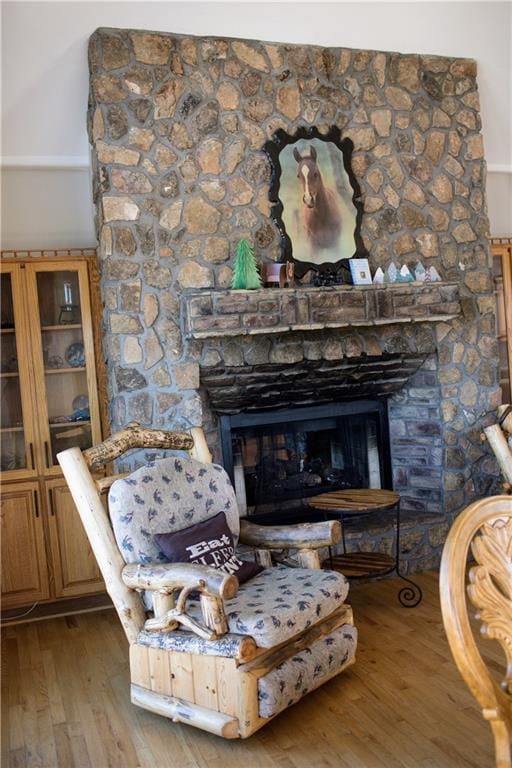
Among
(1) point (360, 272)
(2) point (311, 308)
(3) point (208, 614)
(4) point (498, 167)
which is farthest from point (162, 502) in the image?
(4) point (498, 167)

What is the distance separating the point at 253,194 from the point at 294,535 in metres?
1.95

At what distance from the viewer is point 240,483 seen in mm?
4750

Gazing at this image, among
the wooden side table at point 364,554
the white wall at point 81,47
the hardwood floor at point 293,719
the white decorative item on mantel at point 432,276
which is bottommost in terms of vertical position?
the hardwood floor at point 293,719

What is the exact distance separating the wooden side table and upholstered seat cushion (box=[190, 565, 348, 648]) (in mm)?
622

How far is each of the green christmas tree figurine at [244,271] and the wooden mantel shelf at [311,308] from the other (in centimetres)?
8

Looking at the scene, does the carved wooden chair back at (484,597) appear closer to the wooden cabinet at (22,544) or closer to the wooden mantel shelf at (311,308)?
the wooden mantel shelf at (311,308)

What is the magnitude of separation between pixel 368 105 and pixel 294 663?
320 centimetres

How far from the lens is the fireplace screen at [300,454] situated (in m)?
4.75

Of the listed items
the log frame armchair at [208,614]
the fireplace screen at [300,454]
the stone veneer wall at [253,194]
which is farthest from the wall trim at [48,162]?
the log frame armchair at [208,614]

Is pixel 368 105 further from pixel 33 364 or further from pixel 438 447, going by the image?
pixel 33 364

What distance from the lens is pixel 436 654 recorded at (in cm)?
344

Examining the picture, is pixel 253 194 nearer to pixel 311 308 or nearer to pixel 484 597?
pixel 311 308

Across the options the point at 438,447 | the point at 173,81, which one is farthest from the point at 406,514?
the point at 173,81

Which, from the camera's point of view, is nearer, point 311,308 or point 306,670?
point 306,670
